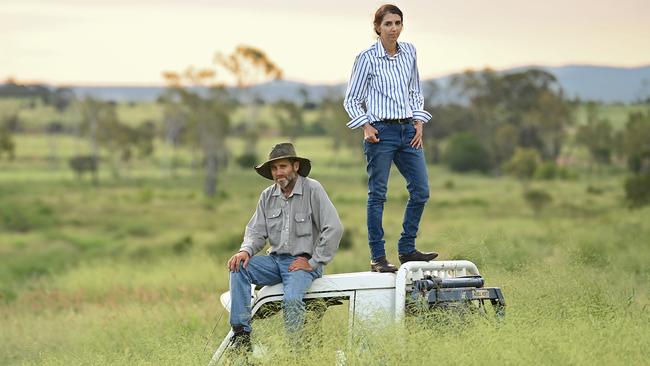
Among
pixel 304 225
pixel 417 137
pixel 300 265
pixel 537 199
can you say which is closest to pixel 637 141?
pixel 537 199

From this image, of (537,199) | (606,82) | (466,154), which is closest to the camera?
(537,199)

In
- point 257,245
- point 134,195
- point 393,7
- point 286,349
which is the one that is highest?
A: point 393,7

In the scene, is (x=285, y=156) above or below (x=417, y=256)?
above

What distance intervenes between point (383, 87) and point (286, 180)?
103 centimetres

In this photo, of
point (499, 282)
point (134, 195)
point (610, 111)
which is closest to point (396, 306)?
point (499, 282)

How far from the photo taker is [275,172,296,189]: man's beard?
7895 mm

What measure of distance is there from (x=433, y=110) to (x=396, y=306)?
78248mm

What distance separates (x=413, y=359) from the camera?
6758mm

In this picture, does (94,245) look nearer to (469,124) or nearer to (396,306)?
(396,306)

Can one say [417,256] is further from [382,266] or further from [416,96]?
[416,96]

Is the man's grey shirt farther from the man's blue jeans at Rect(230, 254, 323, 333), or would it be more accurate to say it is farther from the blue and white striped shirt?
the blue and white striped shirt

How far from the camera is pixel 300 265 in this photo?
7.66 m

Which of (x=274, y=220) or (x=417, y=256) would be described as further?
(x=417, y=256)

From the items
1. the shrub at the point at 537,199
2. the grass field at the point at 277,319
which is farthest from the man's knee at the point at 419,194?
the shrub at the point at 537,199
